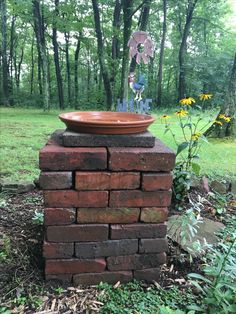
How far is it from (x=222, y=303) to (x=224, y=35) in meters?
19.2

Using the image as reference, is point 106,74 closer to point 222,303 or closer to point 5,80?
point 5,80

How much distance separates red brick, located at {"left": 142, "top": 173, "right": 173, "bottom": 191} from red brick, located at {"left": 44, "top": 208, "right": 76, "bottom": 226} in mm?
371

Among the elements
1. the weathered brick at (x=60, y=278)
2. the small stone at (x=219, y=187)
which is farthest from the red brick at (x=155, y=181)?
the small stone at (x=219, y=187)

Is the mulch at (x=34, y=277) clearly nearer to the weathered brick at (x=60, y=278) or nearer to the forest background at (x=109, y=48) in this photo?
the weathered brick at (x=60, y=278)

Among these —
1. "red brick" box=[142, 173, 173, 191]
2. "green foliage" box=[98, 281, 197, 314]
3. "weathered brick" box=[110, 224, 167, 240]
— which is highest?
"red brick" box=[142, 173, 173, 191]

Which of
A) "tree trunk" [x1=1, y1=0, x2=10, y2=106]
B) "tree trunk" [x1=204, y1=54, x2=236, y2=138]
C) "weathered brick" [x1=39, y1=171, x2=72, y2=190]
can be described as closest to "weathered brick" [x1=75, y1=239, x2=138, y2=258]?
"weathered brick" [x1=39, y1=171, x2=72, y2=190]

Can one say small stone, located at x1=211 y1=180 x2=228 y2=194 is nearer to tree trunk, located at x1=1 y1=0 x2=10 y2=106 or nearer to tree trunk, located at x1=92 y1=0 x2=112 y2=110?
tree trunk, located at x1=92 y1=0 x2=112 y2=110

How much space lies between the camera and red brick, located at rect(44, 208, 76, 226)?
4.68ft

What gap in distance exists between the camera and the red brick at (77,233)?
1.45m

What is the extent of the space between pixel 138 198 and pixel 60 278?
58cm

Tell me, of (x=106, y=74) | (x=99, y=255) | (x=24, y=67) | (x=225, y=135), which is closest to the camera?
(x=99, y=255)

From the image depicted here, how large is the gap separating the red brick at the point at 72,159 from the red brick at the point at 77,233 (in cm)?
30

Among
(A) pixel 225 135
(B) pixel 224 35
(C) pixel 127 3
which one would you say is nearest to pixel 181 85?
(B) pixel 224 35

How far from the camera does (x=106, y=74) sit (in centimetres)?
1080
